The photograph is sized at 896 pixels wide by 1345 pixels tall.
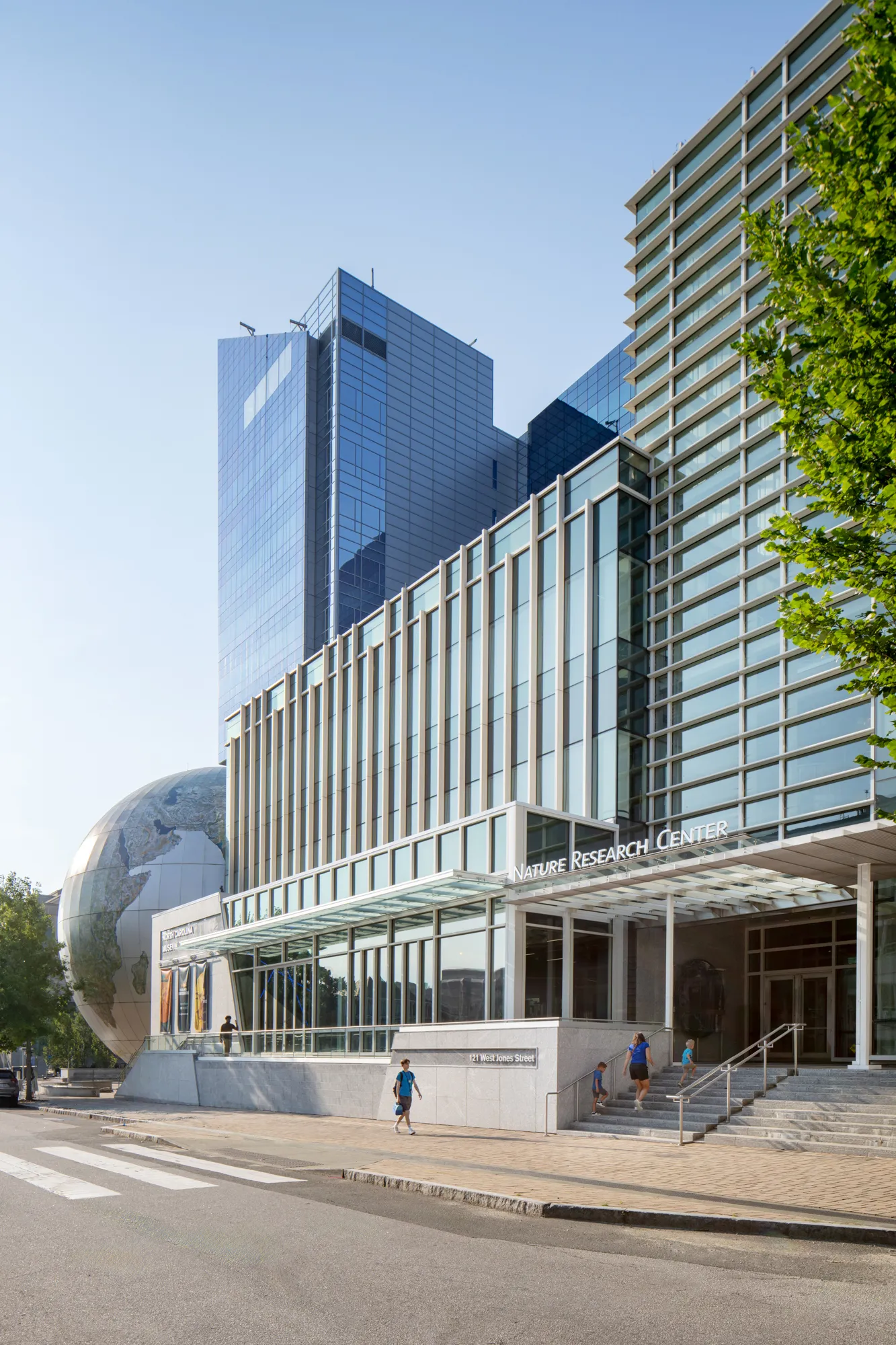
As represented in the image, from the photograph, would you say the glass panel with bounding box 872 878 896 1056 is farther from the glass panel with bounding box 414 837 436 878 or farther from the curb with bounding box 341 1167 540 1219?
the glass panel with bounding box 414 837 436 878

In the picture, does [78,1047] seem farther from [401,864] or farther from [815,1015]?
[815,1015]

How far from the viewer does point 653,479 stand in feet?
111

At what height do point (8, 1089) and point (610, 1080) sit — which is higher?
point (610, 1080)

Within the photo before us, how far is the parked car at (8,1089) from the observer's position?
147ft

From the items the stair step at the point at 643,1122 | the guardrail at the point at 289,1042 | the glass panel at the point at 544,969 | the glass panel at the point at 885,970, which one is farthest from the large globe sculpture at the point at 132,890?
the glass panel at the point at 885,970

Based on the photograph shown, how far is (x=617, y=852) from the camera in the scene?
27969 millimetres

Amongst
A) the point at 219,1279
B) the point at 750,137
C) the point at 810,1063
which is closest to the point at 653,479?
the point at 750,137

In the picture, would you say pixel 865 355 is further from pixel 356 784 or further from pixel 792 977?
pixel 356 784

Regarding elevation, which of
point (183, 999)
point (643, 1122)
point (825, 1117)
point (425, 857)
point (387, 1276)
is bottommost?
point (183, 999)

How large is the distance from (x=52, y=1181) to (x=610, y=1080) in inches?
477

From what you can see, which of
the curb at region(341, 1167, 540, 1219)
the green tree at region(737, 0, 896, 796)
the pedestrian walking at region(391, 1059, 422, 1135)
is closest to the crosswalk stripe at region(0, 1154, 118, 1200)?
the curb at region(341, 1167, 540, 1219)

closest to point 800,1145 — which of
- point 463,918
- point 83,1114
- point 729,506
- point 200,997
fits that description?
point 463,918

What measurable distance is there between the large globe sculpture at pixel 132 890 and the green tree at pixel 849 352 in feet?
183

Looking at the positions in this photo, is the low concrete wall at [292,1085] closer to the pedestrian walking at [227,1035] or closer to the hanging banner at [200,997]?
the pedestrian walking at [227,1035]
